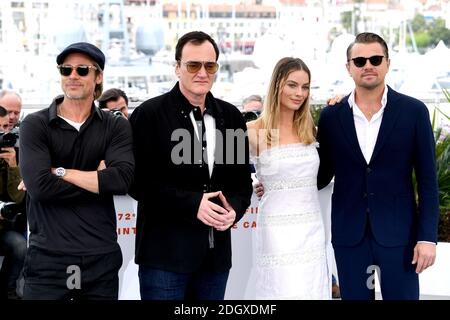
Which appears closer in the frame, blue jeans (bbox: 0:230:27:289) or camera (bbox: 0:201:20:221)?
camera (bbox: 0:201:20:221)

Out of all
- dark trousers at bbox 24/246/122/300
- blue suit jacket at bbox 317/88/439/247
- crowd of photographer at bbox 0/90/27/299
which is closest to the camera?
dark trousers at bbox 24/246/122/300

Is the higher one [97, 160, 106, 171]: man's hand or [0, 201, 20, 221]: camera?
[97, 160, 106, 171]: man's hand

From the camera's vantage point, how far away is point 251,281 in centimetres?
418

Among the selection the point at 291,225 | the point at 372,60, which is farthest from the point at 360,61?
the point at 291,225

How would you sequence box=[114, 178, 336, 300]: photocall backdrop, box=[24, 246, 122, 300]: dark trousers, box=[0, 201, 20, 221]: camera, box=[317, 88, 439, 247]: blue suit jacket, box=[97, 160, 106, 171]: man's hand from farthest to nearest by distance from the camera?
box=[114, 178, 336, 300]: photocall backdrop, box=[0, 201, 20, 221]: camera, box=[317, 88, 439, 247]: blue suit jacket, box=[97, 160, 106, 171]: man's hand, box=[24, 246, 122, 300]: dark trousers

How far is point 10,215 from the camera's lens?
3824 millimetres

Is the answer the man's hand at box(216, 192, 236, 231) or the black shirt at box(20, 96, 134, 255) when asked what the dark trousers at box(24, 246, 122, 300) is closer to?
the black shirt at box(20, 96, 134, 255)

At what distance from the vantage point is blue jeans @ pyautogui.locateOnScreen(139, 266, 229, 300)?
317 centimetres

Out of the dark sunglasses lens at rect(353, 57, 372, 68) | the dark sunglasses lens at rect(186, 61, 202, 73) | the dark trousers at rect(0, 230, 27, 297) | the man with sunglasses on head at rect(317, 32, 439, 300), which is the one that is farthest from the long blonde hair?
the dark trousers at rect(0, 230, 27, 297)

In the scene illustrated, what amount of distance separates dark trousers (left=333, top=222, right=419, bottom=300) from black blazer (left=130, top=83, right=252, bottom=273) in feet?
1.96

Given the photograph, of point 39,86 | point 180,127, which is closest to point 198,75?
point 180,127

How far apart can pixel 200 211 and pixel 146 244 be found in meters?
0.30

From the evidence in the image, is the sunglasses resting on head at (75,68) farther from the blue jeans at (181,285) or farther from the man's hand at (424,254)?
the man's hand at (424,254)

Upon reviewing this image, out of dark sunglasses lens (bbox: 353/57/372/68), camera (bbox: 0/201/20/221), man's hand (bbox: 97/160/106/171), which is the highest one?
dark sunglasses lens (bbox: 353/57/372/68)
